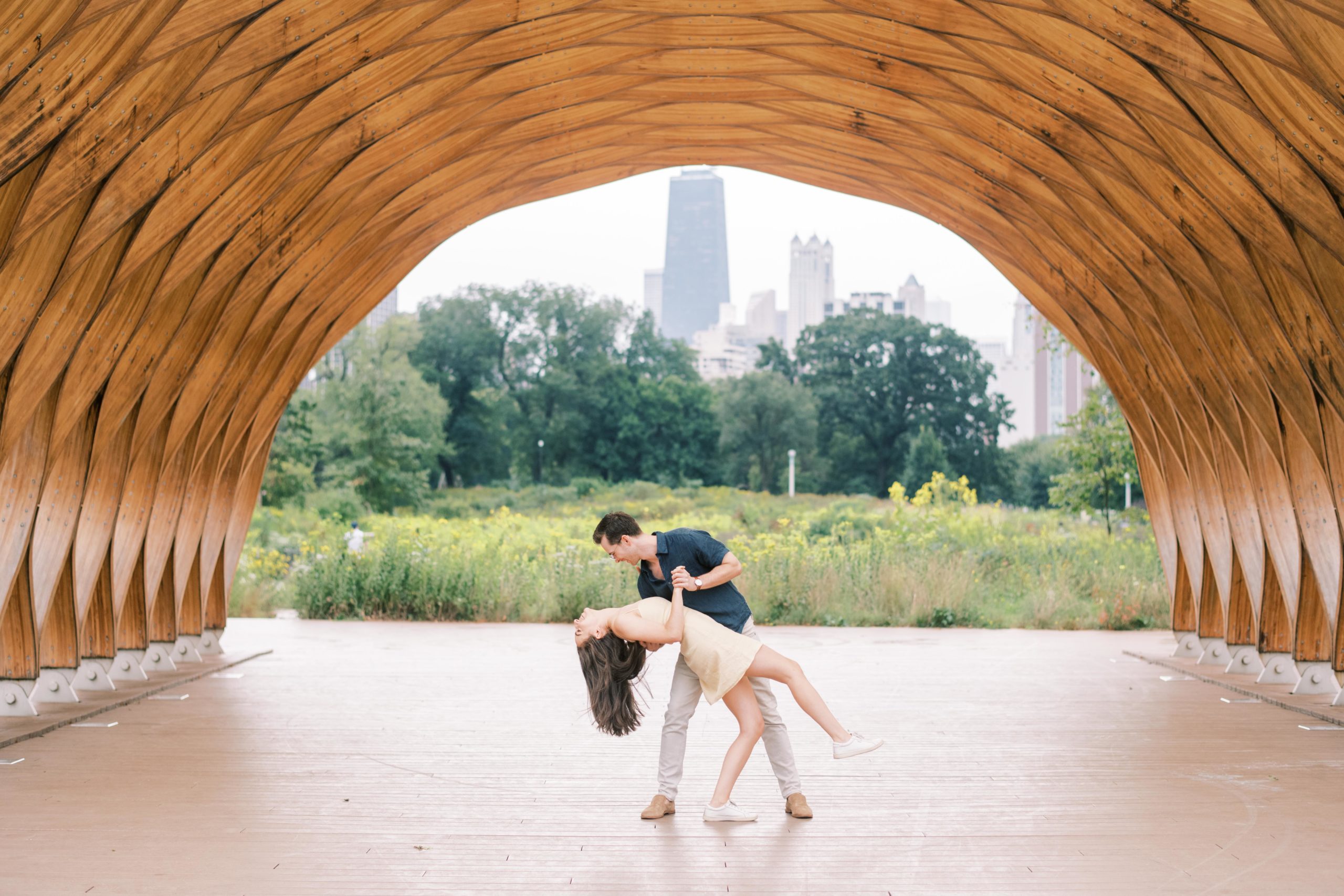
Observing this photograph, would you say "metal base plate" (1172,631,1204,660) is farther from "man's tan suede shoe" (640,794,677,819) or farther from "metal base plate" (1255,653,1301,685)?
"man's tan suede shoe" (640,794,677,819)

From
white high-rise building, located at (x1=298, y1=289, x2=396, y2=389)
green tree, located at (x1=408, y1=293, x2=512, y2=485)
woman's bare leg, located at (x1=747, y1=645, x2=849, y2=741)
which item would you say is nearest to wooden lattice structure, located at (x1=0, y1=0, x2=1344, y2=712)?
woman's bare leg, located at (x1=747, y1=645, x2=849, y2=741)

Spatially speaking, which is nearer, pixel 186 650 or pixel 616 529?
pixel 616 529

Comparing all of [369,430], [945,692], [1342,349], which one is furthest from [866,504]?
[1342,349]

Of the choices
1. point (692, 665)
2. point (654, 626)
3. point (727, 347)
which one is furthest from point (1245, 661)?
point (727, 347)

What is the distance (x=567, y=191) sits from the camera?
14.6m

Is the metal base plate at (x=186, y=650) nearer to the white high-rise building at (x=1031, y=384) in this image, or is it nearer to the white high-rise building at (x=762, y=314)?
the white high-rise building at (x=762, y=314)

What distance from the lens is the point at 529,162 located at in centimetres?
1314

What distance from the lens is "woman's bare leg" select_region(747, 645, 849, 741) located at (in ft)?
19.5

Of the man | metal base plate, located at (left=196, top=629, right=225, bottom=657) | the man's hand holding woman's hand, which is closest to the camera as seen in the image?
the man's hand holding woman's hand

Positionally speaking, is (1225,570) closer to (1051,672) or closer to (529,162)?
(1051,672)

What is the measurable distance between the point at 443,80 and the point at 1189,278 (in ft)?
21.8

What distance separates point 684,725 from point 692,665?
0.44 m

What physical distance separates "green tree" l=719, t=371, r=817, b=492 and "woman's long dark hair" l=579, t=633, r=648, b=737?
46.7 metres

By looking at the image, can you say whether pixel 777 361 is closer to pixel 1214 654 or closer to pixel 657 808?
pixel 1214 654
